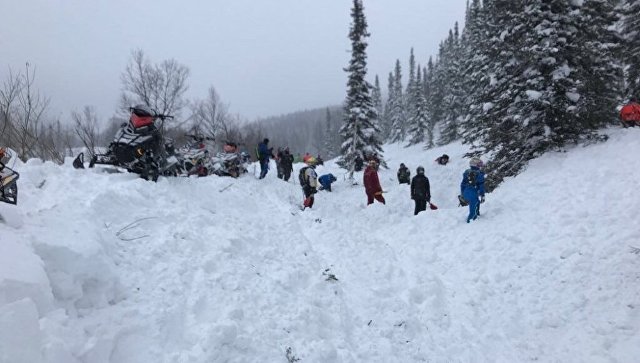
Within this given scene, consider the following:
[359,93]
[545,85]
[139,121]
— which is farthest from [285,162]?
[545,85]

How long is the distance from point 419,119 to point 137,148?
47832 mm

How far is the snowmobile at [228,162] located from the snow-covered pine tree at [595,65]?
12798mm

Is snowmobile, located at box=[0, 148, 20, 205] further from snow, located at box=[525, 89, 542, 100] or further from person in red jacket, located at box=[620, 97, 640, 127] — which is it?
person in red jacket, located at box=[620, 97, 640, 127]

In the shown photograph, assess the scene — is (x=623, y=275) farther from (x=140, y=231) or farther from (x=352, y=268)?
(x=140, y=231)

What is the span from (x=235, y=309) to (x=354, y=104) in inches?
890

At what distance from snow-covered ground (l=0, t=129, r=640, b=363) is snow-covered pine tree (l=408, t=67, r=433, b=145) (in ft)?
142

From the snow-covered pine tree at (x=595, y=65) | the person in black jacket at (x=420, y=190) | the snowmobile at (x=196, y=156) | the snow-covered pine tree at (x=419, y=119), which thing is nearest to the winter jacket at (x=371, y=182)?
the person in black jacket at (x=420, y=190)

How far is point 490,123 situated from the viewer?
14.7 metres

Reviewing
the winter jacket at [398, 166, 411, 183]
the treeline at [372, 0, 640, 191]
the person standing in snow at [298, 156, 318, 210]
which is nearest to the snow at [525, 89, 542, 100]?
→ the treeline at [372, 0, 640, 191]

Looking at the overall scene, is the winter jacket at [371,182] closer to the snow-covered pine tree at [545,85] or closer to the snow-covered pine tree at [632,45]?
the snow-covered pine tree at [545,85]

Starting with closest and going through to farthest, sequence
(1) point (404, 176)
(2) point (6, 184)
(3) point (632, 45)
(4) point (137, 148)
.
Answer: (2) point (6, 184)
(4) point (137, 148)
(3) point (632, 45)
(1) point (404, 176)

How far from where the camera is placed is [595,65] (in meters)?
13.1

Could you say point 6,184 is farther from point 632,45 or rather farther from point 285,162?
point 632,45

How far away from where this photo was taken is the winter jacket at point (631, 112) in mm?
12039
